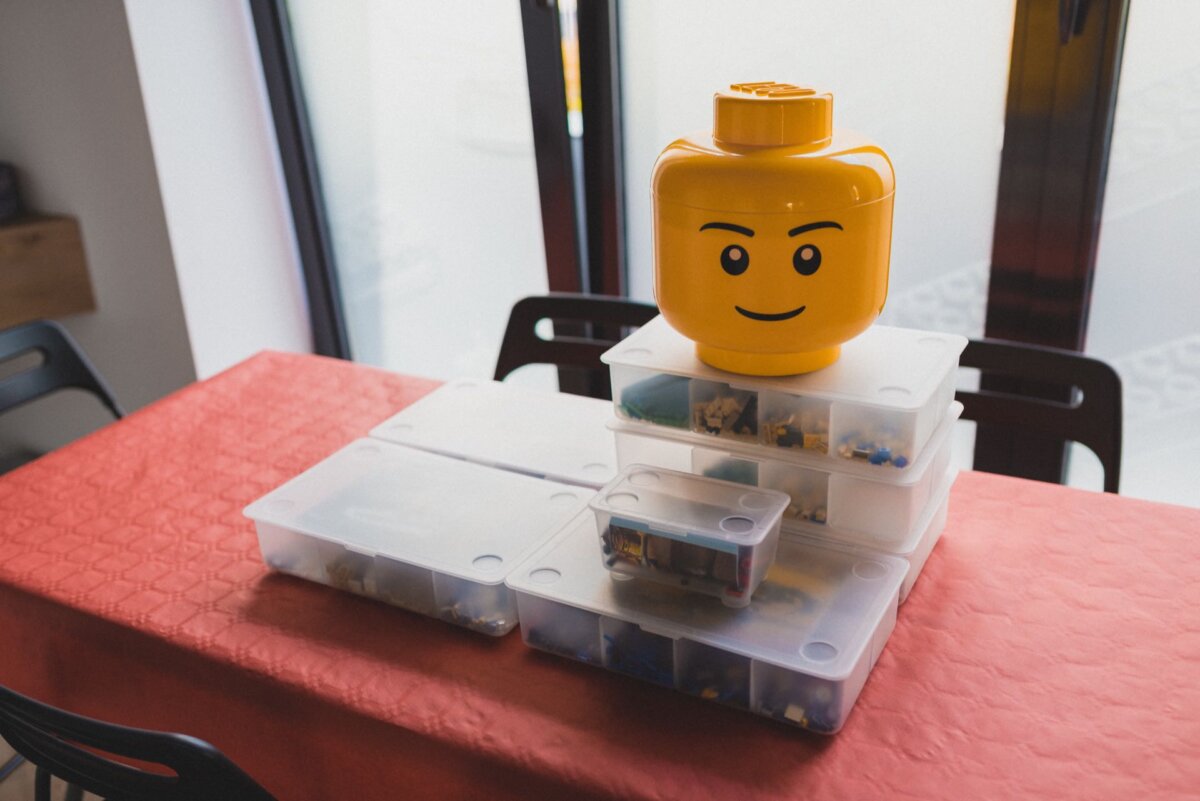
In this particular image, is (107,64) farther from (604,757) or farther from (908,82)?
(604,757)

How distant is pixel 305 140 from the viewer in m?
2.32

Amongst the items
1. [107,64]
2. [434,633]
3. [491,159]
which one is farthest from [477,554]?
[107,64]

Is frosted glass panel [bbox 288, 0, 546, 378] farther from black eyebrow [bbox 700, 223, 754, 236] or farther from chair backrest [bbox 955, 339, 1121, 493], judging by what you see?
black eyebrow [bbox 700, 223, 754, 236]

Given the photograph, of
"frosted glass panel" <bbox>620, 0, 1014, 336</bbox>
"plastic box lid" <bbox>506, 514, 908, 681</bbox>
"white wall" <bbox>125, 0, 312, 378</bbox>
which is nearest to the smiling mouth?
"plastic box lid" <bbox>506, 514, 908, 681</bbox>

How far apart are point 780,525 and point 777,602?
0.10 meters

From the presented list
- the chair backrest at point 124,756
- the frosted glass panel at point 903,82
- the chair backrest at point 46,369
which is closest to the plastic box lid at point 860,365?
the chair backrest at point 124,756

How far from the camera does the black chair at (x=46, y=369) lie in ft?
5.37

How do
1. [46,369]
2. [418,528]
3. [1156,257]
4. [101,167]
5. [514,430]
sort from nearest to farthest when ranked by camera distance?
[418,528]
[514,430]
[1156,257]
[46,369]
[101,167]

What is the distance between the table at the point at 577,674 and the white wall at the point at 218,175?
3.01 feet

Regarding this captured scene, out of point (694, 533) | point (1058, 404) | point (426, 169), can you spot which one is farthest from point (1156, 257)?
point (426, 169)

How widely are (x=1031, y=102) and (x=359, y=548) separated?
1176 millimetres

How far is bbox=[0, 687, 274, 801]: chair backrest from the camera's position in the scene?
815 millimetres

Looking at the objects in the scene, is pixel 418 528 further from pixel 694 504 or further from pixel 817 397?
pixel 817 397

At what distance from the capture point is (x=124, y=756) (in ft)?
2.89
